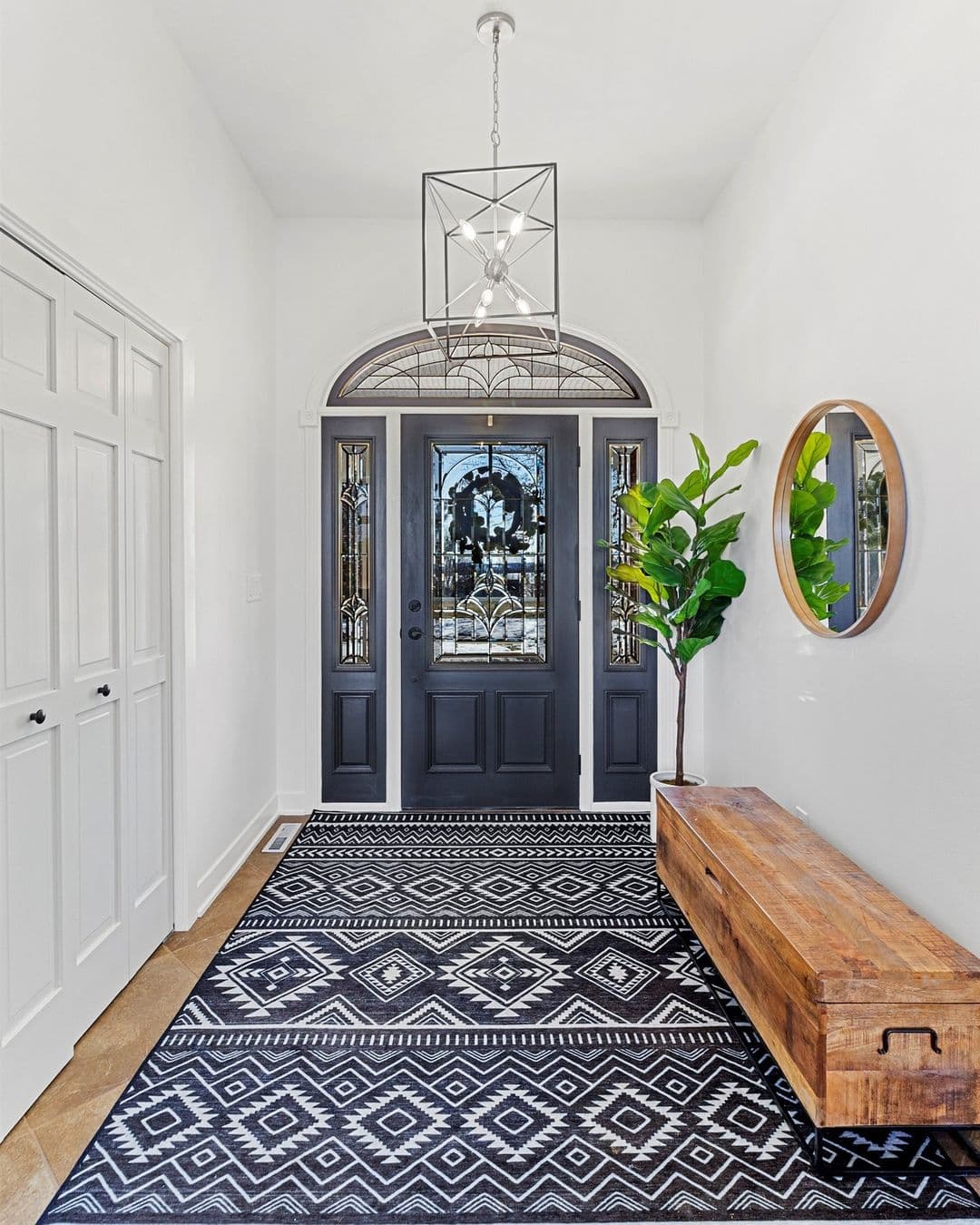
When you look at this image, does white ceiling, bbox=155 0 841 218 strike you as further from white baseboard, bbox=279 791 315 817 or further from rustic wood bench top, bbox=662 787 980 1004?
white baseboard, bbox=279 791 315 817

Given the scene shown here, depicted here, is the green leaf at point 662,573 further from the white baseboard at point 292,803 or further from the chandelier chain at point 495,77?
the white baseboard at point 292,803

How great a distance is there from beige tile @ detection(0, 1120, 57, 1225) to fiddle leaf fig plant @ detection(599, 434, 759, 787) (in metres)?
2.63

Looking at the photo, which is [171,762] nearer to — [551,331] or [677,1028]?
[677,1028]

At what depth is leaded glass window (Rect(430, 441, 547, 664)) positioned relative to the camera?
4.23 m

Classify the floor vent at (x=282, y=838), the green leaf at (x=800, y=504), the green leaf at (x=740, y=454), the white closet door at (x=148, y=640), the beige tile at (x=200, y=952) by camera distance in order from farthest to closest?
the floor vent at (x=282, y=838) < the green leaf at (x=740, y=454) < the green leaf at (x=800, y=504) < the beige tile at (x=200, y=952) < the white closet door at (x=148, y=640)

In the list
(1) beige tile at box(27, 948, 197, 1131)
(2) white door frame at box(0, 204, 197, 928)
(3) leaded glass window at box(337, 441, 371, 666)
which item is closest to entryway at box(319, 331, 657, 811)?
(3) leaded glass window at box(337, 441, 371, 666)

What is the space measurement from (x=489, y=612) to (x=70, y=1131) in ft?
9.35

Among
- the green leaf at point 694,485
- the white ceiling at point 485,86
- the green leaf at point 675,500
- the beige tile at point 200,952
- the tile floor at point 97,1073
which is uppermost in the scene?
the white ceiling at point 485,86

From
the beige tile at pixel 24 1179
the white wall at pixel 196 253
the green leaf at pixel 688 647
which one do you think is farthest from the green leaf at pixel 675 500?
the beige tile at pixel 24 1179

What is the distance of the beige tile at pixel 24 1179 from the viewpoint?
64.4 inches

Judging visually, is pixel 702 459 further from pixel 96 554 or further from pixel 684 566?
pixel 96 554

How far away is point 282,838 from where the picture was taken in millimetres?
3879

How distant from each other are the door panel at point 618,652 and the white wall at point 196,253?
1.69 m

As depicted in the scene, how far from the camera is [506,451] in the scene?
423cm
